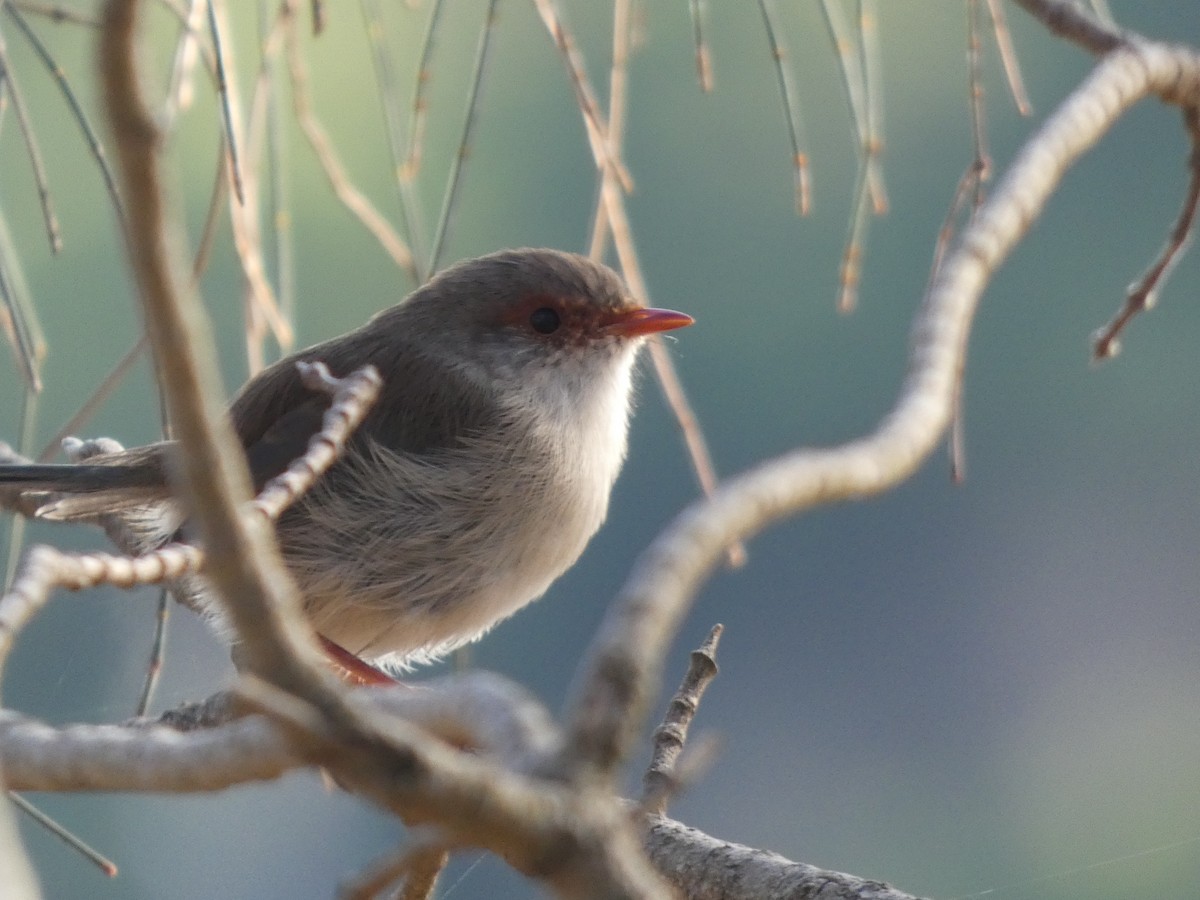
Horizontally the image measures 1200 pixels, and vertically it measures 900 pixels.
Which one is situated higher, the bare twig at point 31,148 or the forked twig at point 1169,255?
the forked twig at point 1169,255

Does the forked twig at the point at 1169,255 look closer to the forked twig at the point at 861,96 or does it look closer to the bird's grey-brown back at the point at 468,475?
the forked twig at the point at 861,96

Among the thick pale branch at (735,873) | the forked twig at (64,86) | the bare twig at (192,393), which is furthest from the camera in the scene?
the forked twig at (64,86)

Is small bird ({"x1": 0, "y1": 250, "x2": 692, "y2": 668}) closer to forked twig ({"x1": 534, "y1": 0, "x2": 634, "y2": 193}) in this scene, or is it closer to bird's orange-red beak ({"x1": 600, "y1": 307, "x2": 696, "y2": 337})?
bird's orange-red beak ({"x1": 600, "y1": 307, "x2": 696, "y2": 337})

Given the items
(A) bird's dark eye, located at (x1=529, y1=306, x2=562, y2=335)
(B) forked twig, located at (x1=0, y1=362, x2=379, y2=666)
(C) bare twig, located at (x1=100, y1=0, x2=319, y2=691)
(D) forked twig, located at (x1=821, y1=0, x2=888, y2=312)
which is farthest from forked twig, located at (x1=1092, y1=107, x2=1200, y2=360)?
(C) bare twig, located at (x1=100, y1=0, x2=319, y2=691)

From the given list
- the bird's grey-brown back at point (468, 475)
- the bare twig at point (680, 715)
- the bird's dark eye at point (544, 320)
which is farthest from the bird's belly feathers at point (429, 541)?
the bare twig at point (680, 715)

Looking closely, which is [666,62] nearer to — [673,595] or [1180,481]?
[1180,481]

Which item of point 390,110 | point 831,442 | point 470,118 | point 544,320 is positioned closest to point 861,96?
point 470,118

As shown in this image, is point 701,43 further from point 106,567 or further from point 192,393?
point 192,393
